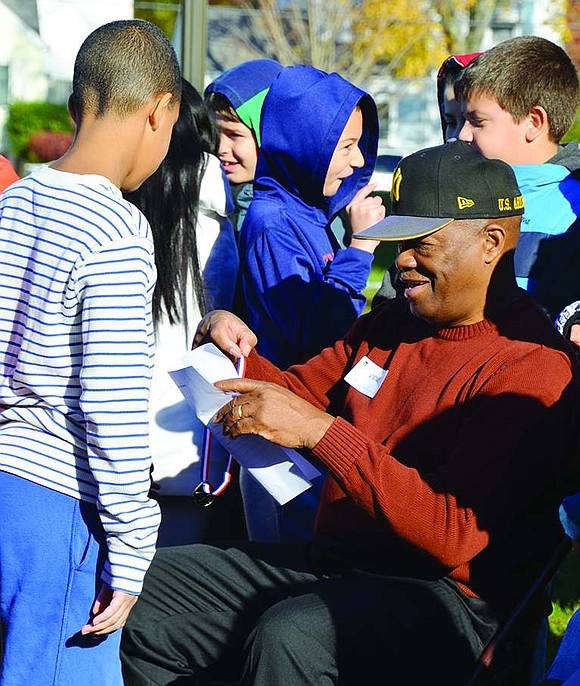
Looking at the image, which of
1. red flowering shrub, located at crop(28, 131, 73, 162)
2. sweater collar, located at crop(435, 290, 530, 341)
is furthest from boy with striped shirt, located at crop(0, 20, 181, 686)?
red flowering shrub, located at crop(28, 131, 73, 162)

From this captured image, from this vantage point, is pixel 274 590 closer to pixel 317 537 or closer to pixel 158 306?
pixel 317 537

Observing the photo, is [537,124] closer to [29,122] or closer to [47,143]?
[29,122]

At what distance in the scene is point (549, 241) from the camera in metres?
3.32

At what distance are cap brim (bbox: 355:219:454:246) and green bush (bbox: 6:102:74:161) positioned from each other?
10.8 meters

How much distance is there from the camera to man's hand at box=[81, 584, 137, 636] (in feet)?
7.74

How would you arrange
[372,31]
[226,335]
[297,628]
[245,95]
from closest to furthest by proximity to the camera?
[297,628]
[226,335]
[245,95]
[372,31]

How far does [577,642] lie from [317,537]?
89cm

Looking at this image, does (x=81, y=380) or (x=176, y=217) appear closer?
(x=81, y=380)

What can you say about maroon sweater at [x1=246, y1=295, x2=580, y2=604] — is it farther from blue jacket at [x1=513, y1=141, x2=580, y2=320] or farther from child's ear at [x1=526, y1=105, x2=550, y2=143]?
child's ear at [x1=526, y1=105, x2=550, y2=143]

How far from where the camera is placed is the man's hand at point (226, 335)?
3.12 m

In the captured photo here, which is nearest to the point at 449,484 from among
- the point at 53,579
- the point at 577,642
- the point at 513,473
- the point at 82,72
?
the point at 513,473

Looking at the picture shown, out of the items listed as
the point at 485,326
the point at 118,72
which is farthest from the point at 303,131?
the point at 118,72

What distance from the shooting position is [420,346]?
295 centimetres

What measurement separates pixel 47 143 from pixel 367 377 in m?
12.2
